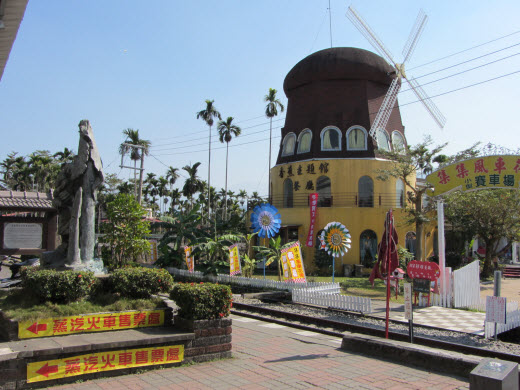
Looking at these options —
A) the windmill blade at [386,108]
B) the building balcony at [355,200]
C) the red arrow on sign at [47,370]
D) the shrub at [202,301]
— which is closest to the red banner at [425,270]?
the shrub at [202,301]

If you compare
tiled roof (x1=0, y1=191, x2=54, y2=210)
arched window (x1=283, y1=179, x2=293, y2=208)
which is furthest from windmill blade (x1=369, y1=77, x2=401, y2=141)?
tiled roof (x1=0, y1=191, x2=54, y2=210)

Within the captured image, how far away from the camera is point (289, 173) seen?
28.2m

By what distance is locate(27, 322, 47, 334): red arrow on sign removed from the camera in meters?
5.93

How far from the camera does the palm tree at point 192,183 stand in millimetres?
48544

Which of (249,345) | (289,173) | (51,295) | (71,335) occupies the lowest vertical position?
(249,345)

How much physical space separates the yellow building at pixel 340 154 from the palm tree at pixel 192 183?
20.0 meters

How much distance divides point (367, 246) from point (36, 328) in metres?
21.3

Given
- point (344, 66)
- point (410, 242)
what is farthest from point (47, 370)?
point (344, 66)

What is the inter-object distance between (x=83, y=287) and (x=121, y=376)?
160 cm

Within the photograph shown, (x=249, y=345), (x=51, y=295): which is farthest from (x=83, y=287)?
(x=249, y=345)

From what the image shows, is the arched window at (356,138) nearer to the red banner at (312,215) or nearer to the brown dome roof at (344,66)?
the brown dome roof at (344,66)

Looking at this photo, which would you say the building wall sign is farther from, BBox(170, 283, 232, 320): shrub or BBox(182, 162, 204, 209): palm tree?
BBox(182, 162, 204, 209): palm tree

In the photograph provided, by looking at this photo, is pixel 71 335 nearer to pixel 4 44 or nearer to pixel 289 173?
pixel 4 44

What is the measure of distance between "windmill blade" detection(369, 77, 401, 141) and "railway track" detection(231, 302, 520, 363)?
17.2 m
